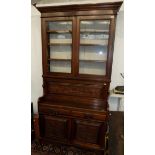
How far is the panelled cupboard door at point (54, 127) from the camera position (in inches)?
91.4

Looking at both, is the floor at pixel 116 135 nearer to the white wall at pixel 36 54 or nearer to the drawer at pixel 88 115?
the drawer at pixel 88 115

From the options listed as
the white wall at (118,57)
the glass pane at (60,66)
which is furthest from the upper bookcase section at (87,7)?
the glass pane at (60,66)

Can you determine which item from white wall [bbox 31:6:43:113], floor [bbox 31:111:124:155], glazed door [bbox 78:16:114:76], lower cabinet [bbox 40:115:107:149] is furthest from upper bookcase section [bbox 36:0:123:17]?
lower cabinet [bbox 40:115:107:149]

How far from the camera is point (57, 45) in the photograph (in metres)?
2.46

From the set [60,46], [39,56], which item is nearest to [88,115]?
[60,46]

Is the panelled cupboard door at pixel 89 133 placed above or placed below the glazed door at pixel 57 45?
below

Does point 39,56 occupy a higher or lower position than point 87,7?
lower

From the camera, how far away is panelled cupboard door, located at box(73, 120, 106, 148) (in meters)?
2.17

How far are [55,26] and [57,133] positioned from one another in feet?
5.37

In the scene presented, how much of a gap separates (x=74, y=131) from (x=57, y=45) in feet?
4.39

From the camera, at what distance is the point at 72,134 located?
2328 mm

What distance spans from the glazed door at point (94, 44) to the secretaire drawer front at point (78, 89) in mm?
194

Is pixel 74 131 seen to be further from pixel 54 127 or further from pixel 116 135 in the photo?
pixel 116 135
